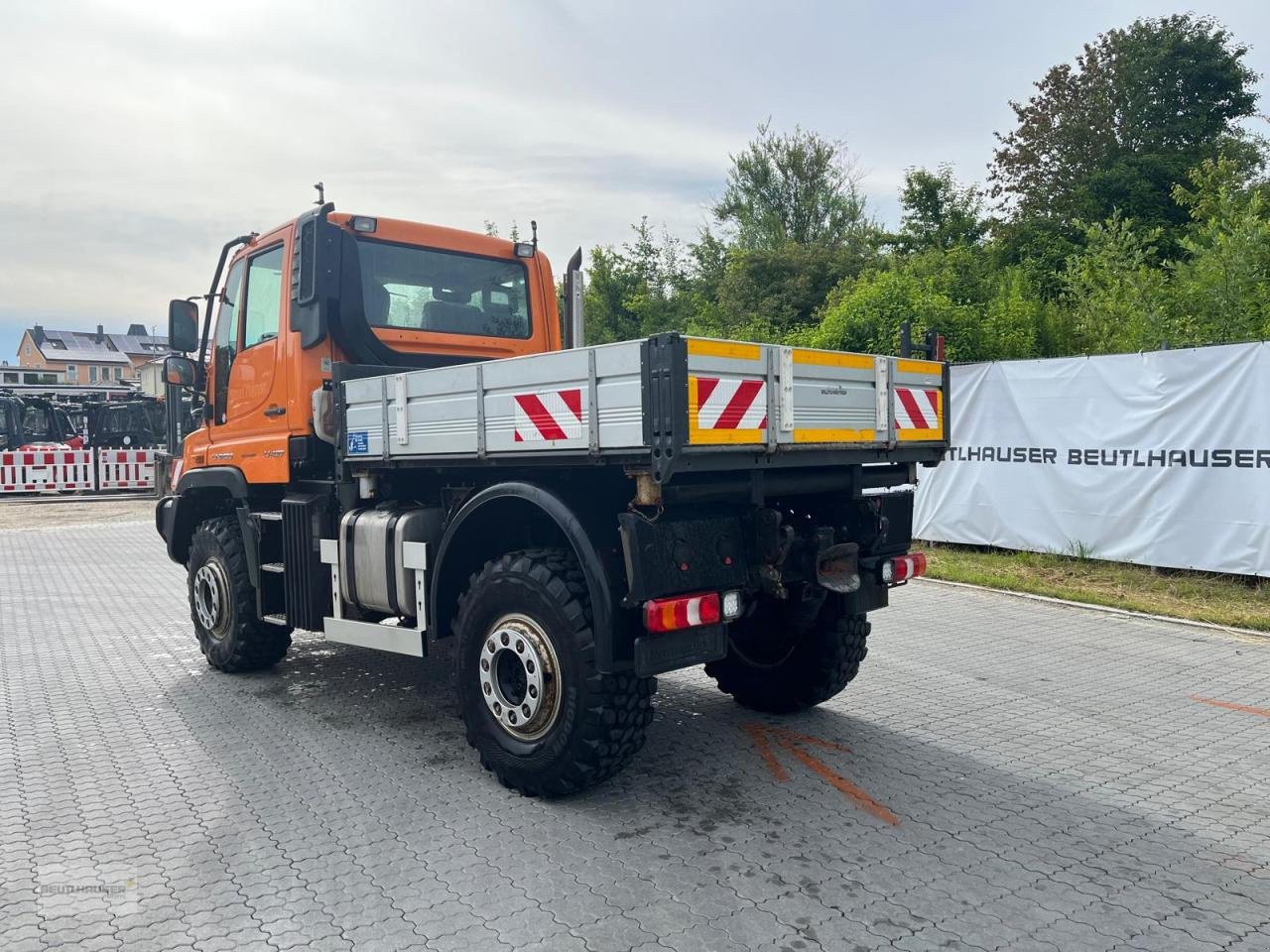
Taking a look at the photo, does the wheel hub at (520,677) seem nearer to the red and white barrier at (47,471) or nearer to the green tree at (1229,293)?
the green tree at (1229,293)

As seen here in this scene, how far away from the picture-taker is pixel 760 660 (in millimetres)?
6023

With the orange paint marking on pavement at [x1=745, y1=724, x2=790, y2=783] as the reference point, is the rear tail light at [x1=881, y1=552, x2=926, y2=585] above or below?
above

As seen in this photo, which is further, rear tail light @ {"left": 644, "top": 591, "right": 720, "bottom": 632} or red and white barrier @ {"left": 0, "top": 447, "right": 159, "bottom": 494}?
red and white barrier @ {"left": 0, "top": 447, "right": 159, "bottom": 494}

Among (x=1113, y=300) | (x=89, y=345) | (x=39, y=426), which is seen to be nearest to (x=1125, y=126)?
(x=1113, y=300)

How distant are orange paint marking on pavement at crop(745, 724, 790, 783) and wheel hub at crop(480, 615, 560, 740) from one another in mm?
1177

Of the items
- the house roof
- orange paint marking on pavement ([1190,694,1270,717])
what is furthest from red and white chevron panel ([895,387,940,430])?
the house roof

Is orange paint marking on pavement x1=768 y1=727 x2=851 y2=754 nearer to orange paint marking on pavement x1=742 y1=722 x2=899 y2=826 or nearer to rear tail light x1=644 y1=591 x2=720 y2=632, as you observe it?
orange paint marking on pavement x1=742 y1=722 x2=899 y2=826

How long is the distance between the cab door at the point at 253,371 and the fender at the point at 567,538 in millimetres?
1815

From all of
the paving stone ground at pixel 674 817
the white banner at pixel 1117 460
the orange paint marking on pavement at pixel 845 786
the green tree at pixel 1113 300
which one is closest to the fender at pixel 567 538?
the paving stone ground at pixel 674 817

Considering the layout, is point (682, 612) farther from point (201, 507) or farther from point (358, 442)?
point (201, 507)

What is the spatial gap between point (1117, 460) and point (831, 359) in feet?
21.7

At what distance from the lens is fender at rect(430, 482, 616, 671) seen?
428 cm

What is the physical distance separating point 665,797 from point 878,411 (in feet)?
7.05

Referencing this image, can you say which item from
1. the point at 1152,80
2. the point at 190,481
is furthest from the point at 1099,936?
the point at 1152,80
